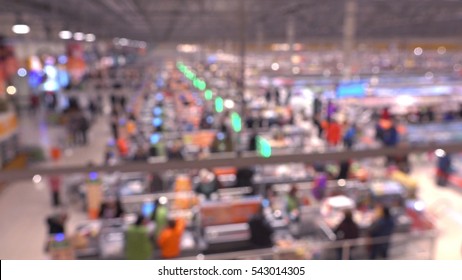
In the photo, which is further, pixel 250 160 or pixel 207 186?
pixel 207 186

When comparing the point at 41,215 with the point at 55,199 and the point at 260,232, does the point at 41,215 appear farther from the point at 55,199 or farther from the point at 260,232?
the point at 260,232

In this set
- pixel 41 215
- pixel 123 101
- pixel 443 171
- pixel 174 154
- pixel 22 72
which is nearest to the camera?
pixel 41 215

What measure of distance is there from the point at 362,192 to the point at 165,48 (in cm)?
3449

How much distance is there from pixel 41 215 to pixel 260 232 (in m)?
5.55

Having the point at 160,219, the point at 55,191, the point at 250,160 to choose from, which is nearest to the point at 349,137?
the point at 160,219

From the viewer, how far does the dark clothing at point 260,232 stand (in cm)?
669

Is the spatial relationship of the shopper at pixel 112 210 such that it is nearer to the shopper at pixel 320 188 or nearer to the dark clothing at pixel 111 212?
the dark clothing at pixel 111 212

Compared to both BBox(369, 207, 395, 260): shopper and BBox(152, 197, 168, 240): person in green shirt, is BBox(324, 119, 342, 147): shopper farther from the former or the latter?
BBox(152, 197, 168, 240): person in green shirt

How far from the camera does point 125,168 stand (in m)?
2.73

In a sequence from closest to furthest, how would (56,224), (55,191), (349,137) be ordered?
(56,224) → (55,191) → (349,137)

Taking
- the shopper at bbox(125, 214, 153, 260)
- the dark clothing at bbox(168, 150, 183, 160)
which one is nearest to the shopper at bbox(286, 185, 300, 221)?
the shopper at bbox(125, 214, 153, 260)

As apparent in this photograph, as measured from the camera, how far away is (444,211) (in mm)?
10008

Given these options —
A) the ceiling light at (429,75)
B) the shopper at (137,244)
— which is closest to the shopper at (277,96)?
the ceiling light at (429,75)
